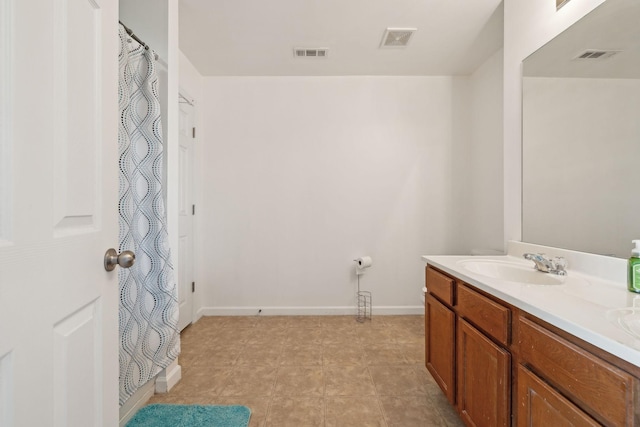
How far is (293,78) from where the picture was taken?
3104 millimetres

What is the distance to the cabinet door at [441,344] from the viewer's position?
4.89 feet

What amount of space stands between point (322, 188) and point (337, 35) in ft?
4.59

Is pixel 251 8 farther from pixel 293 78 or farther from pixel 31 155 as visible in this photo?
pixel 31 155

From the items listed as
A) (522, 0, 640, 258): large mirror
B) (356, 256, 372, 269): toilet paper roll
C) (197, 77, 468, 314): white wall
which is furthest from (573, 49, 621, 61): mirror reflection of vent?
(356, 256, 372, 269): toilet paper roll

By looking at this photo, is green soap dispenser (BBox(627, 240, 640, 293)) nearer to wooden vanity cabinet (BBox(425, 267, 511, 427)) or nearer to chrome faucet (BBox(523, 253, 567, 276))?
chrome faucet (BBox(523, 253, 567, 276))

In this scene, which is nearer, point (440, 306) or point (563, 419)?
point (563, 419)

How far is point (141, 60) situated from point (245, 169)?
1.57m

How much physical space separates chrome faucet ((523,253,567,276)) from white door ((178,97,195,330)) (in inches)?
103

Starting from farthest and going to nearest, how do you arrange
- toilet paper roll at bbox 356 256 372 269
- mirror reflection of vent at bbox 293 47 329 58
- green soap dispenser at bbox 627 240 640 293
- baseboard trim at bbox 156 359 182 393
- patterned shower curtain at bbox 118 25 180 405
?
toilet paper roll at bbox 356 256 372 269
mirror reflection of vent at bbox 293 47 329 58
baseboard trim at bbox 156 359 182 393
patterned shower curtain at bbox 118 25 180 405
green soap dispenser at bbox 627 240 640 293

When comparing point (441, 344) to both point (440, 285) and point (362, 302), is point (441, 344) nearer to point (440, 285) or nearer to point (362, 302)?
point (440, 285)

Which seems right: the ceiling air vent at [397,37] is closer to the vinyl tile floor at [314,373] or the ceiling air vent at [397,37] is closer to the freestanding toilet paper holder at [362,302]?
the freestanding toilet paper holder at [362,302]

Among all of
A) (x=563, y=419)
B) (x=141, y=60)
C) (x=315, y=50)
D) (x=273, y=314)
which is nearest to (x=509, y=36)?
(x=315, y=50)

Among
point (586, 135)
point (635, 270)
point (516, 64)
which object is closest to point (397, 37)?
point (516, 64)

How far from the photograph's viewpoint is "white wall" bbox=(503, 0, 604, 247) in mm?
1649
